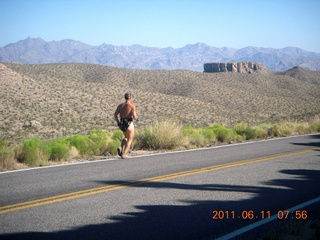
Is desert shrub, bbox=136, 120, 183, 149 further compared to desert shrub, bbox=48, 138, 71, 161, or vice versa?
desert shrub, bbox=136, 120, 183, 149

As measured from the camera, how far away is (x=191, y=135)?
16.2 m

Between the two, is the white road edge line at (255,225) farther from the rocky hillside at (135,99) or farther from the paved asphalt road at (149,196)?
the rocky hillside at (135,99)

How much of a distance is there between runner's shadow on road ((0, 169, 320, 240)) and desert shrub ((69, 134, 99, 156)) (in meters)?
4.77

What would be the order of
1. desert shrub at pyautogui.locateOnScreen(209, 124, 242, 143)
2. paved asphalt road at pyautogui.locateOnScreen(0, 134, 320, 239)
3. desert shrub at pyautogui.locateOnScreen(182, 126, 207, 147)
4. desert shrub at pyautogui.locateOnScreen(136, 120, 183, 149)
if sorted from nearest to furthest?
paved asphalt road at pyautogui.locateOnScreen(0, 134, 320, 239) → desert shrub at pyautogui.locateOnScreen(136, 120, 183, 149) → desert shrub at pyautogui.locateOnScreen(182, 126, 207, 147) → desert shrub at pyautogui.locateOnScreen(209, 124, 242, 143)

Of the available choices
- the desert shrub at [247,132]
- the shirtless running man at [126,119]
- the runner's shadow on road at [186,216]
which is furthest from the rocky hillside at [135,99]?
the runner's shadow on road at [186,216]

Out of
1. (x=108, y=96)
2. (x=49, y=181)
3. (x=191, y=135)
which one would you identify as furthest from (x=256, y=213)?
(x=108, y=96)

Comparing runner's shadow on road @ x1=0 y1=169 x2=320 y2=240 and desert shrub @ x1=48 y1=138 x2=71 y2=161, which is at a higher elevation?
desert shrub @ x1=48 y1=138 x2=71 y2=161

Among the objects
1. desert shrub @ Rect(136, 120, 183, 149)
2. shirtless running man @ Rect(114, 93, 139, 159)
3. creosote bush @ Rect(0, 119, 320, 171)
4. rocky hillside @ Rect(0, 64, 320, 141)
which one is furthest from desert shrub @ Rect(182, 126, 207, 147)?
rocky hillside @ Rect(0, 64, 320, 141)

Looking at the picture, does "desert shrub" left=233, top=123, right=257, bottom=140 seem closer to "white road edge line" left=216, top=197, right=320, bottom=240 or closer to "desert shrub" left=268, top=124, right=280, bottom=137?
"desert shrub" left=268, top=124, right=280, bottom=137

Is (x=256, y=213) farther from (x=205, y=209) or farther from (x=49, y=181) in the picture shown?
(x=49, y=181)

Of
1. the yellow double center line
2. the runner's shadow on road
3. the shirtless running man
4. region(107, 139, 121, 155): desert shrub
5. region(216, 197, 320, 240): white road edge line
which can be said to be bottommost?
region(216, 197, 320, 240): white road edge line

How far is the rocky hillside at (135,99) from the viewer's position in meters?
34.5

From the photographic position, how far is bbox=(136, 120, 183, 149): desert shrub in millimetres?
14195

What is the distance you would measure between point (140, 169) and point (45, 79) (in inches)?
1839
